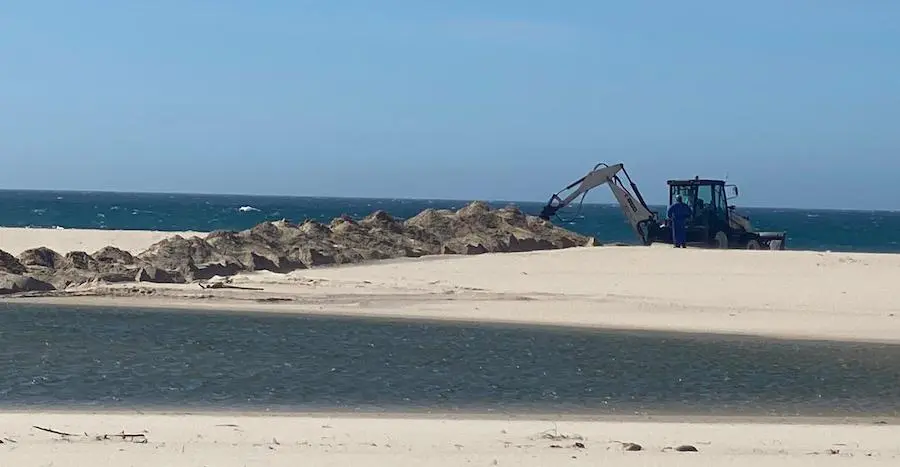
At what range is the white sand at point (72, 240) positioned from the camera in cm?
3111

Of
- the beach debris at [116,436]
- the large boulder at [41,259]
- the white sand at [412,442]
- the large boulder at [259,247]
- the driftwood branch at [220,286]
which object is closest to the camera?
the white sand at [412,442]

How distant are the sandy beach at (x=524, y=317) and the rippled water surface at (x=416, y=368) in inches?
44.9

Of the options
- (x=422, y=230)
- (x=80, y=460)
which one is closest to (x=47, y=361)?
(x=80, y=460)

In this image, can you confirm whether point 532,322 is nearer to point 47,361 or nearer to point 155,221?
point 47,361

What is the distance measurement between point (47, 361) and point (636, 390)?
706cm

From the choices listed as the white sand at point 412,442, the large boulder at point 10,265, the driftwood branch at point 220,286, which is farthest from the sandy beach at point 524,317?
the large boulder at point 10,265

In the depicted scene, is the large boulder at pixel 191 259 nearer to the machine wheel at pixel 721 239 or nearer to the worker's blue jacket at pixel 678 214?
the worker's blue jacket at pixel 678 214

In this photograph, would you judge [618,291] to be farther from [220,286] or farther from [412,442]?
[412,442]

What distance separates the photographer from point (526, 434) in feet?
34.0

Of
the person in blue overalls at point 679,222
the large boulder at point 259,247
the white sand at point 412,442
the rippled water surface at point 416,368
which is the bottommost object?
the rippled water surface at point 416,368

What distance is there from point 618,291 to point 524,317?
10.3 ft

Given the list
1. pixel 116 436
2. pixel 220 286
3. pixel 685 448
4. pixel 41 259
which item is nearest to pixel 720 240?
pixel 220 286

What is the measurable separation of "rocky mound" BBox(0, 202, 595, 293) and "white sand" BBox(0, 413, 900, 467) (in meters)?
13.3

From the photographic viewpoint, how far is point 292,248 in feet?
89.3
